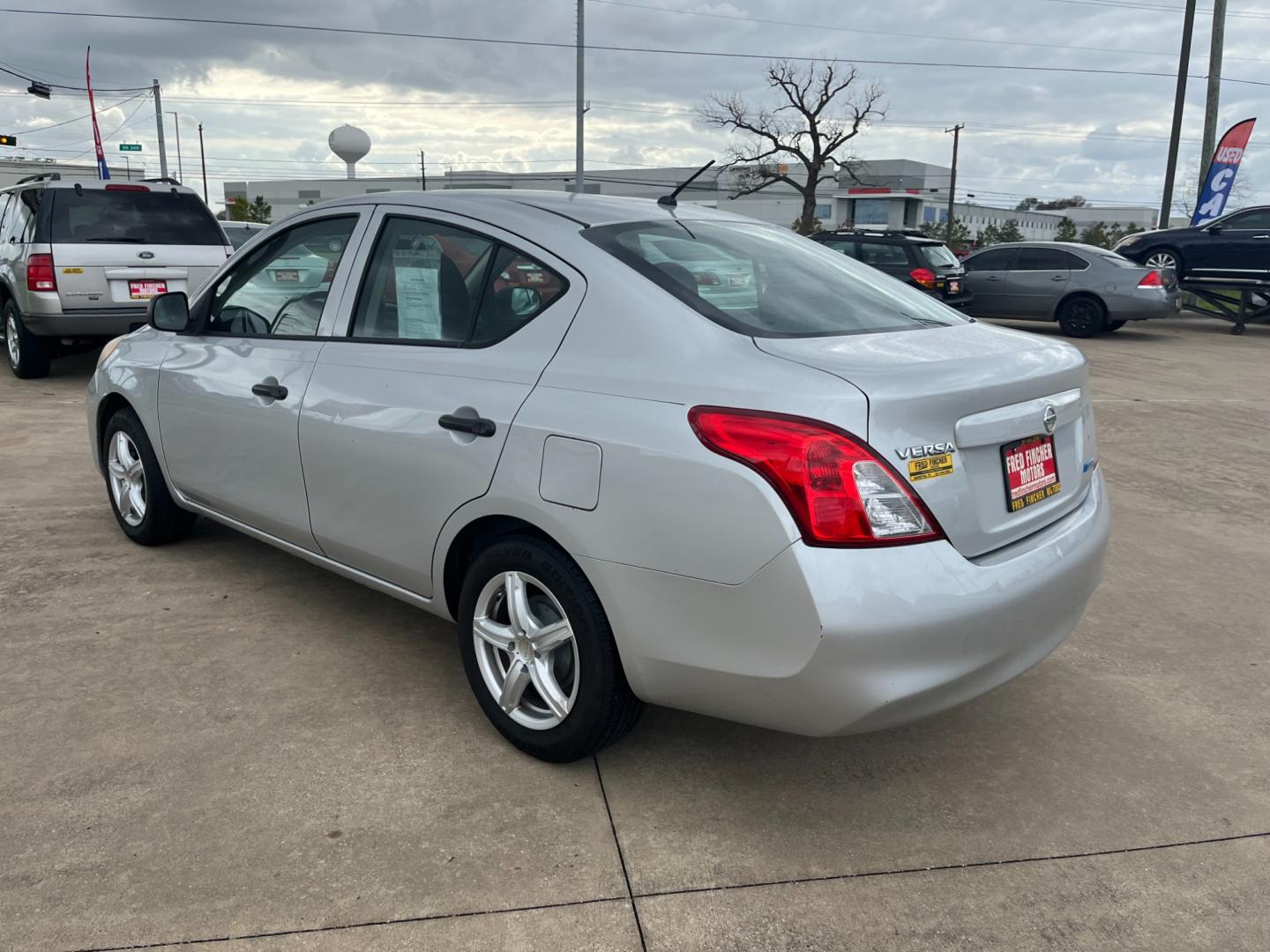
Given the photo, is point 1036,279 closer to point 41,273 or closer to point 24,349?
point 41,273

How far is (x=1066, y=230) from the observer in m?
67.5

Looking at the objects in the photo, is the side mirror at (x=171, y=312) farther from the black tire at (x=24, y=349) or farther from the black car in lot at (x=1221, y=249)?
the black car in lot at (x=1221, y=249)

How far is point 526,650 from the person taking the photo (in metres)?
2.84

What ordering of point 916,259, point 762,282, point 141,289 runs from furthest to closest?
point 916,259 < point 141,289 < point 762,282

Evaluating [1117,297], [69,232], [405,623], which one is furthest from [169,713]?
[1117,297]

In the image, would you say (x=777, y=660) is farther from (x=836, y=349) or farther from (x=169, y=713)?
(x=169, y=713)

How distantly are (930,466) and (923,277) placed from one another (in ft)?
44.2

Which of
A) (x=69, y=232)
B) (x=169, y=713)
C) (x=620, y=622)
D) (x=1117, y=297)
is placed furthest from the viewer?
(x=1117, y=297)

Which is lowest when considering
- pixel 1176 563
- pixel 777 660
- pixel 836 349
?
pixel 1176 563

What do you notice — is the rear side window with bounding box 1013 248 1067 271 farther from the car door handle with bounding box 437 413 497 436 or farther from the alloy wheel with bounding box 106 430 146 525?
the car door handle with bounding box 437 413 497 436

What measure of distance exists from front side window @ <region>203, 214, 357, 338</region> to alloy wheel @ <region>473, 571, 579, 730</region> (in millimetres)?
1258

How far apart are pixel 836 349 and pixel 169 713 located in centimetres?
231

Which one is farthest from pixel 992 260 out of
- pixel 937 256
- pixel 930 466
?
pixel 930 466

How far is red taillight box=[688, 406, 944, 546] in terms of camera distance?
222 cm
